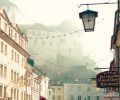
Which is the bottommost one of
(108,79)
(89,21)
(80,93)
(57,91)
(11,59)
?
(80,93)

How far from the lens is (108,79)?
1819 cm

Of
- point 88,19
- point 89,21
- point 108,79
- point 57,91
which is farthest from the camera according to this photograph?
point 57,91

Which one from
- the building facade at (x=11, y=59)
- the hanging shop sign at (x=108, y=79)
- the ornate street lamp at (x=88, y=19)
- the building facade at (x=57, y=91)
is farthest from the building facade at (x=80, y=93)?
the ornate street lamp at (x=88, y=19)

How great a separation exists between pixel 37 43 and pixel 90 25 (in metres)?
153

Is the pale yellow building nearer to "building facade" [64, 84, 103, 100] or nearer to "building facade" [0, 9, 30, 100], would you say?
"building facade" [64, 84, 103, 100]

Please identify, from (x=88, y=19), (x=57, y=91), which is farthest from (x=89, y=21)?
(x=57, y=91)

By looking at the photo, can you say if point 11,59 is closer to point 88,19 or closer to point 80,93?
point 88,19

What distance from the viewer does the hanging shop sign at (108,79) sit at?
18.0 metres

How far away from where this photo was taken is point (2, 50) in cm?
5044

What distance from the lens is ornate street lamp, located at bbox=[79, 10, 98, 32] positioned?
47.7ft

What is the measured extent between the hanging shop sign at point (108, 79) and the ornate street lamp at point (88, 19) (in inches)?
162

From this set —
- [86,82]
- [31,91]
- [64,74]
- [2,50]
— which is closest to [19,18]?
[64,74]

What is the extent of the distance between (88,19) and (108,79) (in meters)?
4.30

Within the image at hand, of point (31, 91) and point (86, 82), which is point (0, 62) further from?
point (86, 82)
